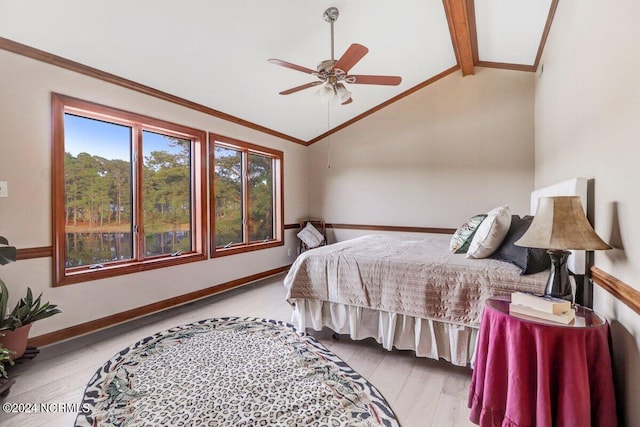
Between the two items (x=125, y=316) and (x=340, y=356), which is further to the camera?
(x=125, y=316)

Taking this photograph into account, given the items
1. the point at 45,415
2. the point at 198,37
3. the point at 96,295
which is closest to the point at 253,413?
the point at 45,415

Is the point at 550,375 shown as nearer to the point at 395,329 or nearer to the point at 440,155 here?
the point at 395,329

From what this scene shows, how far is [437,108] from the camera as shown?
4.62m

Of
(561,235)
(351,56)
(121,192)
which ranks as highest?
(351,56)

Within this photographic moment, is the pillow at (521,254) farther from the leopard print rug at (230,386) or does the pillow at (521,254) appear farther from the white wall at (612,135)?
the leopard print rug at (230,386)

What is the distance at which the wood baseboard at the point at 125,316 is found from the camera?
246 centimetres

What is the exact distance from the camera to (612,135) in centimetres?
155

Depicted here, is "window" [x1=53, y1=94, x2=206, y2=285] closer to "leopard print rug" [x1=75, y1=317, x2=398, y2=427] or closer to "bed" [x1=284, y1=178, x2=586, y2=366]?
"leopard print rug" [x1=75, y1=317, x2=398, y2=427]

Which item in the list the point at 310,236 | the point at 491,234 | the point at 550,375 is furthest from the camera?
the point at 310,236

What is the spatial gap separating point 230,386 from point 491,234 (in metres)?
2.11

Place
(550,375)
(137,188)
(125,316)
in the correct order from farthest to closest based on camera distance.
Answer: (137,188) < (125,316) < (550,375)

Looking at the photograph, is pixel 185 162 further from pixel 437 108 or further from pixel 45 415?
pixel 437 108

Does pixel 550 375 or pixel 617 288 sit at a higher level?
pixel 617 288

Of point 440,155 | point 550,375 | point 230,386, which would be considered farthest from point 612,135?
point 440,155
